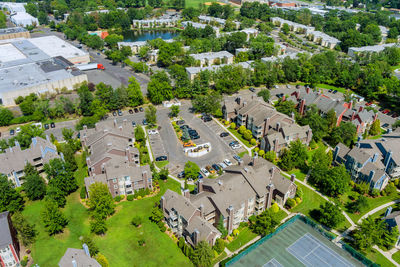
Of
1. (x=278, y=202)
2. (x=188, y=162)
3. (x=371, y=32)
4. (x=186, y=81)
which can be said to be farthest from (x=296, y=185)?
(x=371, y=32)

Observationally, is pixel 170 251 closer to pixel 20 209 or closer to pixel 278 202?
pixel 278 202

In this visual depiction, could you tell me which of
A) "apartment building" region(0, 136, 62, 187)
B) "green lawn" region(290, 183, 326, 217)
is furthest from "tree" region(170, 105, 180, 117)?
"green lawn" region(290, 183, 326, 217)

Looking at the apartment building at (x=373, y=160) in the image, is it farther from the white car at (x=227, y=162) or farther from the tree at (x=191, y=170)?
the tree at (x=191, y=170)

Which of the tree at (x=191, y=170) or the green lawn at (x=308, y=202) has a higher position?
the tree at (x=191, y=170)

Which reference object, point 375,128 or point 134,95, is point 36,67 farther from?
point 375,128

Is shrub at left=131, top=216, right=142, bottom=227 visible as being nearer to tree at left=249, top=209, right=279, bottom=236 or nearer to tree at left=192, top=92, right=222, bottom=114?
tree at left=249, top=209, right=279, bottom=236

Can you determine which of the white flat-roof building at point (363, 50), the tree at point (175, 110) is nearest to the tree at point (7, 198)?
the tree at point (175, 110)
